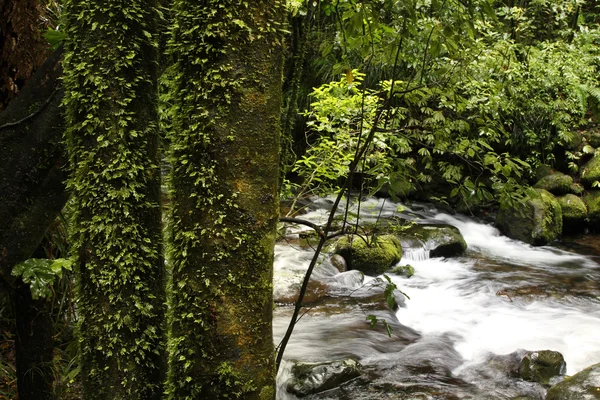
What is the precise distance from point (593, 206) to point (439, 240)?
4.09 metres

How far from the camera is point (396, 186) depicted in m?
2.28

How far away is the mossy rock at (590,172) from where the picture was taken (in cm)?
1049

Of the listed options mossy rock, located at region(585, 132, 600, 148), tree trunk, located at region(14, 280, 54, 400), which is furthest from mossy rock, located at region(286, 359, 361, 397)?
mossy rock, located at region(585, 132, 600, 148)

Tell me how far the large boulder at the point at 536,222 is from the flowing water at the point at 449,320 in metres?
0.95

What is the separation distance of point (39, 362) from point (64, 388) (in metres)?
0.42

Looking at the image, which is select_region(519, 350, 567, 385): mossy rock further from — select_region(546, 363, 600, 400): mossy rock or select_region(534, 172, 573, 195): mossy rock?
select_region(534, 172, 573, 195): mossy rock

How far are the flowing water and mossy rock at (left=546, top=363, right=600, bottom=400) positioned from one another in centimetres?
47

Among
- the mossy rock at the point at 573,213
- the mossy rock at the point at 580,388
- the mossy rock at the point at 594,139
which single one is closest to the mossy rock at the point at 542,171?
the mossy rock at the point at 573,213

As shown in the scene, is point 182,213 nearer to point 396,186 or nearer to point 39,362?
point 396,186

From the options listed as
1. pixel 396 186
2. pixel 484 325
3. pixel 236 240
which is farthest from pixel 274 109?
pixel 484 325

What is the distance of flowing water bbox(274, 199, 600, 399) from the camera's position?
4633 mm

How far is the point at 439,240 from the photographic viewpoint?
8.55m

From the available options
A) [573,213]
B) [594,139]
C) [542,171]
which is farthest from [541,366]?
[594,139]

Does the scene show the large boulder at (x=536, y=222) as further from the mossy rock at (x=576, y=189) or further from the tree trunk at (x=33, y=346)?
the tree trunk at (x=33, y=346)
